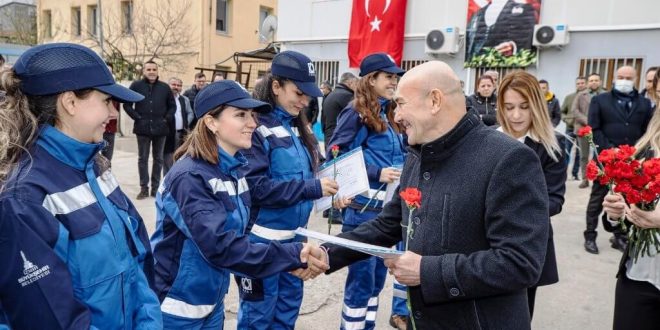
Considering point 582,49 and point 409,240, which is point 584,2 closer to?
point 582,49

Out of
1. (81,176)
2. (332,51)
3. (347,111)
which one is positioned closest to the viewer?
(81,176)

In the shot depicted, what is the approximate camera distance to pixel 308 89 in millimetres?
3188

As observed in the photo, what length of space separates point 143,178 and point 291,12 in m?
9.68

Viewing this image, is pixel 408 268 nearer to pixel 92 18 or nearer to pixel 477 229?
pixel 477 229

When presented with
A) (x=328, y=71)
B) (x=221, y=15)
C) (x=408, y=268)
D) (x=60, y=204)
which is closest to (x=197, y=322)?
(x=60, y=204)

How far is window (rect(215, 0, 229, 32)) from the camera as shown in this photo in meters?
24.0

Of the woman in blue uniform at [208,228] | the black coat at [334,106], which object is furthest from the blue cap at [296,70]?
the black coat at [334,106]

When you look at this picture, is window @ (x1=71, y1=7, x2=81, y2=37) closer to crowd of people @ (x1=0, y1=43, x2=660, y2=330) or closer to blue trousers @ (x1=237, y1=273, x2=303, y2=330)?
crowd of people @ (x1=0, y1=43, x2=660, y2=330)

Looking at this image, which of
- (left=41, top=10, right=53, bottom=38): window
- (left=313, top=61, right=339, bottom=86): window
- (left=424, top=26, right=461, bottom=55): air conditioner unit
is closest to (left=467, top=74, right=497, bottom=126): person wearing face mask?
(left=424, top=26, right=461, bottom=55): air conditioner unit

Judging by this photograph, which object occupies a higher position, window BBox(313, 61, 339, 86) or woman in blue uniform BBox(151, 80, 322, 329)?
window BBox(313, 61, 339, 86)

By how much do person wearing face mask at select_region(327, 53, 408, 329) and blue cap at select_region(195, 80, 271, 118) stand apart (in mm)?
1241

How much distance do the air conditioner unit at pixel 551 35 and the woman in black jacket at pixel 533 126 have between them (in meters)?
9.16

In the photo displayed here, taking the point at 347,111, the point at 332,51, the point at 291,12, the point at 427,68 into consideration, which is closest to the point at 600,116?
the point at 347,111

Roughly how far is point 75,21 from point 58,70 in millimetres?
29195
